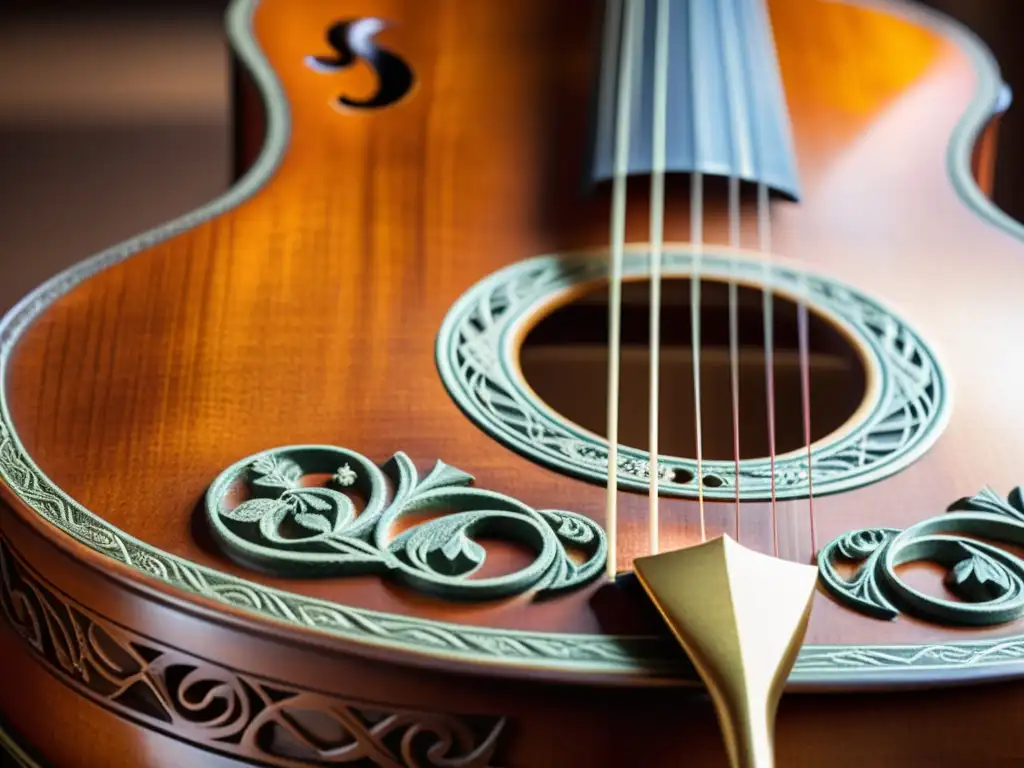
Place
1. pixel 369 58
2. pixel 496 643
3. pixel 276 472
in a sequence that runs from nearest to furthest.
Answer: pixel 496 643 < pixel 276 472 < pixel 369 58

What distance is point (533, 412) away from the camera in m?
0.63

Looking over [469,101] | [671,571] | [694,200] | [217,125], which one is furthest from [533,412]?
[217,125]

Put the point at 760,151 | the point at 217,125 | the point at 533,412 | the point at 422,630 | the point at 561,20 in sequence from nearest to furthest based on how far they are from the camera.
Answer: the point at 422,630 < the point at 533,412 < the point at 760,151 < the point at 561,20 < the point at 217,125

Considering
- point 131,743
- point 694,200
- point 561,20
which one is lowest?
point 131,743

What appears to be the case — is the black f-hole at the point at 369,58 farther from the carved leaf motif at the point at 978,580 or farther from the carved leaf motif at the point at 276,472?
the carved leaf motif at the point at 978,580

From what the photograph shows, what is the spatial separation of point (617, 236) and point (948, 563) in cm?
34

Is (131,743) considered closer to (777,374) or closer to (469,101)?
(777,374)

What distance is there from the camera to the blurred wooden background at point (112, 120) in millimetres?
1320

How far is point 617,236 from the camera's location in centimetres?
81

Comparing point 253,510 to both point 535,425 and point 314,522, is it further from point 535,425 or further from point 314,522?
point 535,425

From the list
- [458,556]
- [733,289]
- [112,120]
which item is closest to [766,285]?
[733,289]

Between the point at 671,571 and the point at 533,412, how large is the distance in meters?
0.18

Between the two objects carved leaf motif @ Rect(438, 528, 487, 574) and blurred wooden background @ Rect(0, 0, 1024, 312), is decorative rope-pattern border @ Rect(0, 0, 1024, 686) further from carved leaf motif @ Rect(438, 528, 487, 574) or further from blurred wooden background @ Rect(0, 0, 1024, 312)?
blurred wooden background @ Rect(0, 0, 1024, 312)

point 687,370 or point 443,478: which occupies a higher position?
point 687,370
